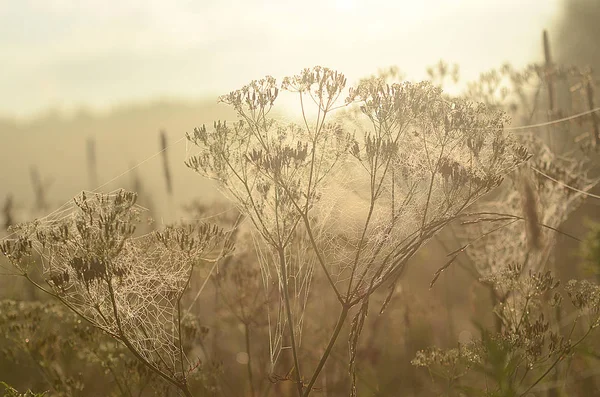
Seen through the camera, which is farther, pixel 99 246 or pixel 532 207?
pixel 532 207

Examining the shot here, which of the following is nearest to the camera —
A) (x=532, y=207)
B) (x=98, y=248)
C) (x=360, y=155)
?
(x=98, y=248)

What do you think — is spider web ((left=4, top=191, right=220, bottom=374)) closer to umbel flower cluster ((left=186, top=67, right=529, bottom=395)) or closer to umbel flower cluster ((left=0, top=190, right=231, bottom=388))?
umbel flower cluster ((left=0, top=190, right=231, bottom=388))

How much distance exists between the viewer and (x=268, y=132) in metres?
6.14

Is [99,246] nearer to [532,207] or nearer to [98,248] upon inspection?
[98,248]

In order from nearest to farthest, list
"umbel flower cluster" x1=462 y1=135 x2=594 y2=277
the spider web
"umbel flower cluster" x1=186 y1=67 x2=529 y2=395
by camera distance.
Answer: the spider web
"umbel flower cluster" x1=186 y1=67 x2=529 y2=395
"umbel flower cluster" x1=462 y1=135 x2=594 y2=277

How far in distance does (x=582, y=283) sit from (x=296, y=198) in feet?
11.8

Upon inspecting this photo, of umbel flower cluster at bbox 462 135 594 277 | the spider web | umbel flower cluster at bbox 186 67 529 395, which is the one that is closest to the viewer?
the spider web

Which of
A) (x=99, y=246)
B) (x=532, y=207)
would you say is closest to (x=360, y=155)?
(x=99, y=246)

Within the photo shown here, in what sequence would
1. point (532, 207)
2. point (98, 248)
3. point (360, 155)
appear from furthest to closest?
point (532, 207), point (360, 155), point (98, 248)

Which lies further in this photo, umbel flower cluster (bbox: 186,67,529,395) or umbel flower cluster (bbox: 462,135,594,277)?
umbel flower cluster (bbox: 462,135,594,277)

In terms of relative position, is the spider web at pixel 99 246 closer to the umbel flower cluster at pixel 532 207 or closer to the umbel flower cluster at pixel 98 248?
the umbel flower cluster at pixel 98 248

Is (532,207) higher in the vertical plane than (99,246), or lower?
lower

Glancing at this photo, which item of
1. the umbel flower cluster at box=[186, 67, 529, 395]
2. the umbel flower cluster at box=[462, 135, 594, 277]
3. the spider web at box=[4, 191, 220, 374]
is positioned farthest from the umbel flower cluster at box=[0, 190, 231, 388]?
the umbel flower cluster at box=[462, 135, 594, 277]

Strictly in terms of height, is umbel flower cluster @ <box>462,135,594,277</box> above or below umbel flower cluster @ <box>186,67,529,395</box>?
below
